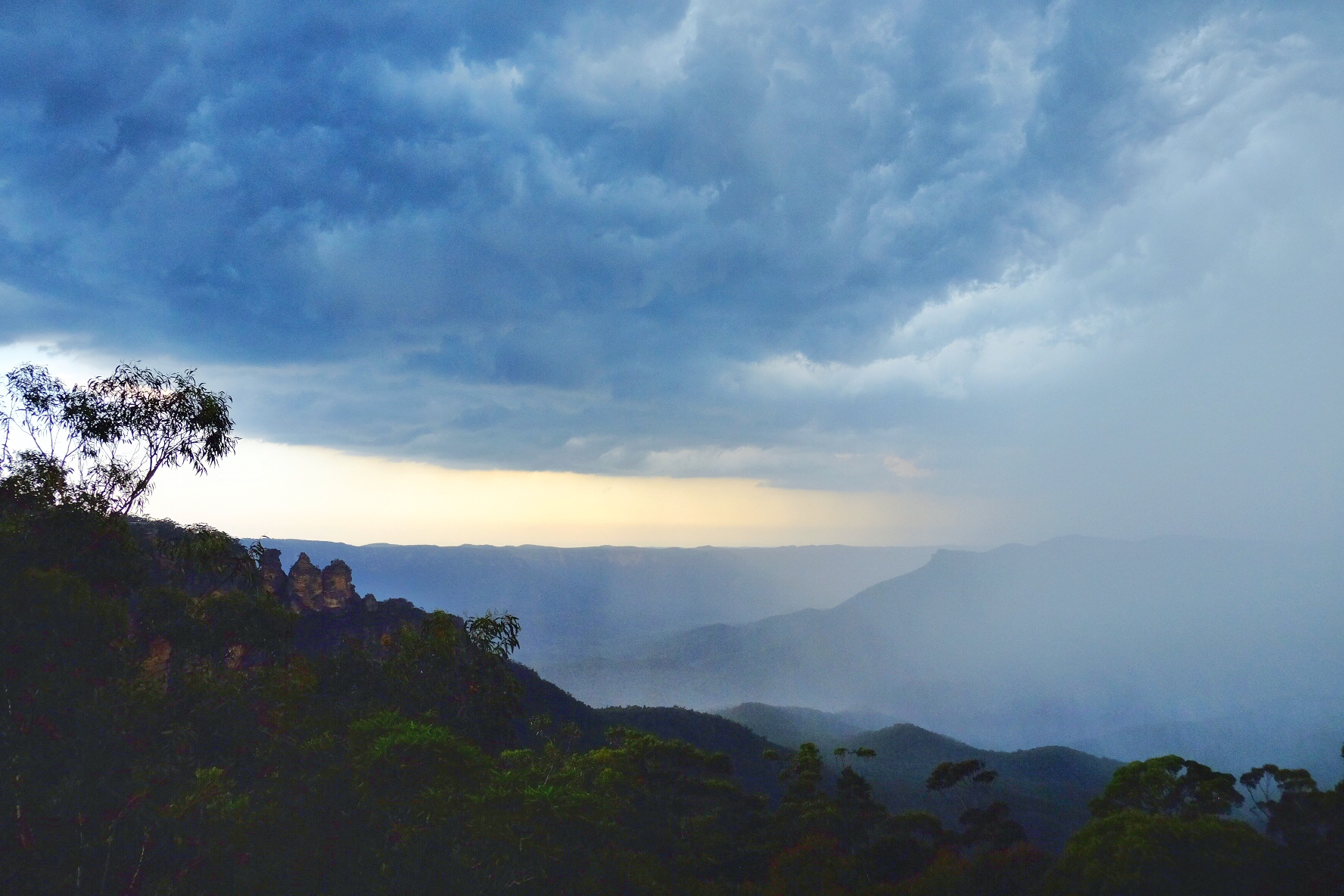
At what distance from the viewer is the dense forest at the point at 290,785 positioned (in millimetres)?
19547

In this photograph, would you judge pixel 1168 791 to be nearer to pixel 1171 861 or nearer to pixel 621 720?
pixel 1171 861

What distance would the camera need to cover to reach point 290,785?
77.3 feet

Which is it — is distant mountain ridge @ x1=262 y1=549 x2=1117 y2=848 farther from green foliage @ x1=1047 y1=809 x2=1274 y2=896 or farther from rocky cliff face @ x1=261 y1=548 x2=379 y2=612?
green foliage @ x1=1047 y1=809 x2=1274 y2=896

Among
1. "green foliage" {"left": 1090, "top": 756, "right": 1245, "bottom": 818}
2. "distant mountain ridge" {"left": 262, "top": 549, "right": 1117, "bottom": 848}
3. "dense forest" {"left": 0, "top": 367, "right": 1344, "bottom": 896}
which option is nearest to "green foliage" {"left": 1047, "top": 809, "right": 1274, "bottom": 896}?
"dense forest" {"left": 0, "top": 367, "right": 1344, "bottom": 896}

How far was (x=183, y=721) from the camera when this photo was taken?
925 inches

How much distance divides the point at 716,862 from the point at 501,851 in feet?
89.0

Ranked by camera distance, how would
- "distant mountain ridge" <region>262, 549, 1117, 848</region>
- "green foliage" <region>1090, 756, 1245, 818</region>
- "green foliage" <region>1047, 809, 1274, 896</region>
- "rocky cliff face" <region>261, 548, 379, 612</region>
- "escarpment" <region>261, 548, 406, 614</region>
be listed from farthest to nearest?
"escarpment" <region>261, 548, 406, 614</region> → "rocky cliff face" <region>261, 548, 379, 612</region> → "distant mountain ridge" <region>262, 549, 1117, 848</region> → "green foliage" <region>1090, 756, 1245, 818</region> → "green foliage" <region>1047, 809, 1274, 896</region>

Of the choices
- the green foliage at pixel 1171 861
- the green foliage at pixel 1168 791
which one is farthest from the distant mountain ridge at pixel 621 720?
the green foliage at pixel 1171 861

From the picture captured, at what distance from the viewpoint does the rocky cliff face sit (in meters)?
160

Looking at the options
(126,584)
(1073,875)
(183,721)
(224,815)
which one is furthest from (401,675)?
(1073,875)

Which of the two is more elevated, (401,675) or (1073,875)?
(401,675)

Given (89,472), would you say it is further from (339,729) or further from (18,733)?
(339,729)

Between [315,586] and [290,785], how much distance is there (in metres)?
164

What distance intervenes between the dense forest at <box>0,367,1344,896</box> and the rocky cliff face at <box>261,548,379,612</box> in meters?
126
